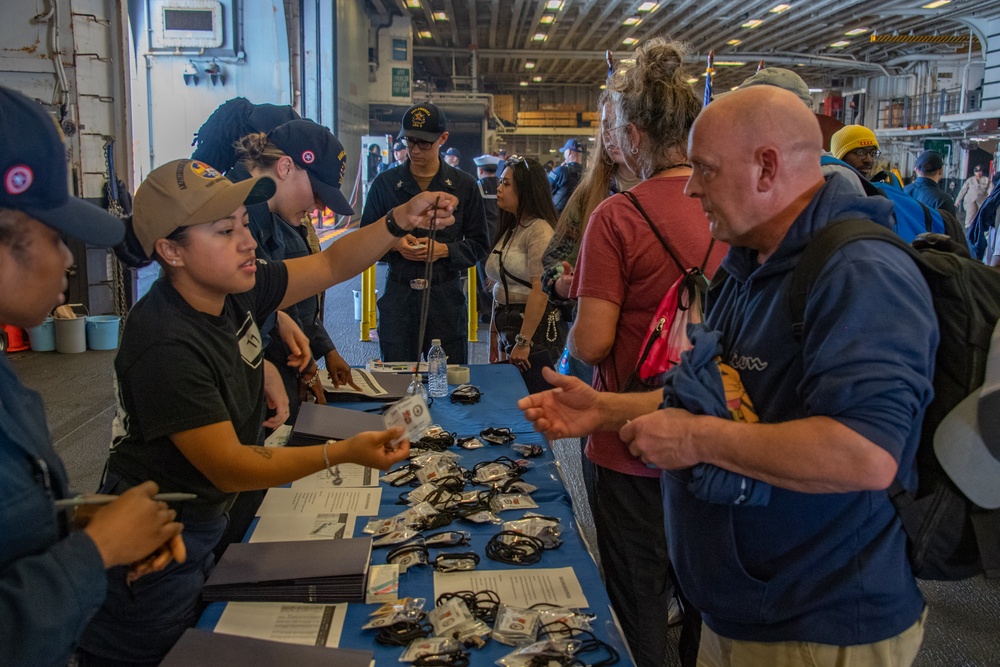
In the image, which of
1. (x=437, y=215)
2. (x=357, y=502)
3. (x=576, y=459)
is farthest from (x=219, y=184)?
(x=576, y=459)

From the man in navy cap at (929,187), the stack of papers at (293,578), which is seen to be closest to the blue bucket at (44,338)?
the stack of papers at (293,578)

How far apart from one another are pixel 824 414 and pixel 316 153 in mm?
1888

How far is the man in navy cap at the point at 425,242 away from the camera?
12.2 ft

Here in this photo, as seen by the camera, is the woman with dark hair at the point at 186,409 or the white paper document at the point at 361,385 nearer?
the woman with dark hair at the point at 186,409

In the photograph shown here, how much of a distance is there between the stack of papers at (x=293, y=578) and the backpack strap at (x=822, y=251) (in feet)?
3.21

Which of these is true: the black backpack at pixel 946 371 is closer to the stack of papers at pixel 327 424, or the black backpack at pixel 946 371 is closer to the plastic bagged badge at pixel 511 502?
the plastic bagged badge at pixel 511 502

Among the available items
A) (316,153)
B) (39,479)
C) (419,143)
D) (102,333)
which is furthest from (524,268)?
(102,333)

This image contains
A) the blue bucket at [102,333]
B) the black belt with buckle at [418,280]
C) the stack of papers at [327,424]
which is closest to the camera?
the stack of papers at [327,424]

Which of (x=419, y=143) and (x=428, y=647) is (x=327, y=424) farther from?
(x=419, y=143)

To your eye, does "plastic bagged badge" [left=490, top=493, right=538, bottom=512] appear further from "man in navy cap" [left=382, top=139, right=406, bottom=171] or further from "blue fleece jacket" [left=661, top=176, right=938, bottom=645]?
"man in navy cap" [left=382, top=139, right=406, bottom=171]

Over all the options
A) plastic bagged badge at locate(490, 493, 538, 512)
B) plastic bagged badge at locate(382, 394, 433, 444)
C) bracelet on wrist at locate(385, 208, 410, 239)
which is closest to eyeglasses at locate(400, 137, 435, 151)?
bracelet on wrist at locate(385, 208, 410, 239)

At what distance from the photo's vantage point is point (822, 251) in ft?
3.59

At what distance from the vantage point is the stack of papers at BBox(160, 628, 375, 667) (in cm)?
125

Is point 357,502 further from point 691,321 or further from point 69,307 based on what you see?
point 69,307
